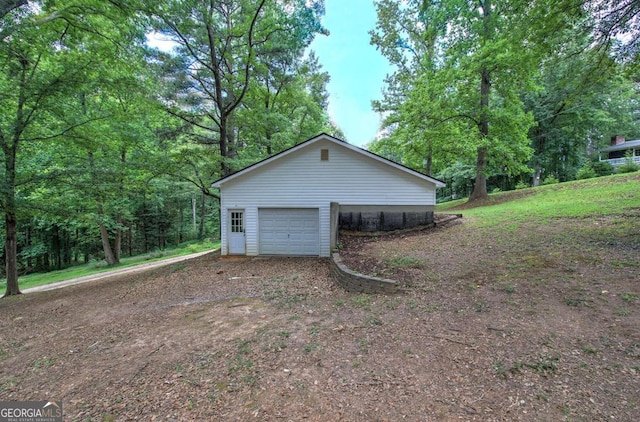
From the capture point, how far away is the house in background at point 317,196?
10203 mm

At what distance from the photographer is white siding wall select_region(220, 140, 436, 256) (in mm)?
10195

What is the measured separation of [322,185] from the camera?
1041 centimetres

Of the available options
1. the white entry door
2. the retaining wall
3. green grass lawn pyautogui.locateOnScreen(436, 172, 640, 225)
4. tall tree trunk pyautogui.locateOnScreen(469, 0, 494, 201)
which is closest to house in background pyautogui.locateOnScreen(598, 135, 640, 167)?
green grass lawn pyautogui.locateOnScreen(436, 172, 640, 225)

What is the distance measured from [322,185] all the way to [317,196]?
1.52ft

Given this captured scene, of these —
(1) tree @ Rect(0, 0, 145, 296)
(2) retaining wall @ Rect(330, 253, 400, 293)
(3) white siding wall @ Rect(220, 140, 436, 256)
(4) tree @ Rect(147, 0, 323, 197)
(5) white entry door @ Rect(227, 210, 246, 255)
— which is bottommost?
(2) retaining wall @ Rect(330, 253, 400, 293)

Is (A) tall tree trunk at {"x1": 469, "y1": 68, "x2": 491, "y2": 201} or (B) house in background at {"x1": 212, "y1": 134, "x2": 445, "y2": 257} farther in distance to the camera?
(A) tall tree trunk at {"x1": 469, "y1": 68, "x2": 491, "y2": 201}

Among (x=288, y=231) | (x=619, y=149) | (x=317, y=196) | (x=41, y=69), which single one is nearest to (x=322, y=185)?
(x=317, y=196)

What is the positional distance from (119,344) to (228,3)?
13.9 meters

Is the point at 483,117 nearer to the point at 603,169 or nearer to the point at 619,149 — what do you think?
the point at 603,169

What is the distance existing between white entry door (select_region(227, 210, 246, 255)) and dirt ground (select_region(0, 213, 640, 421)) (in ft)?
14.2

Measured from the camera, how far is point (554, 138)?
76.1ft

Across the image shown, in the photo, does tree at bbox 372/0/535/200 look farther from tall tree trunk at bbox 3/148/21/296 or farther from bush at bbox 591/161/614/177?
tall tree trunk at bbox 3/148/21/296

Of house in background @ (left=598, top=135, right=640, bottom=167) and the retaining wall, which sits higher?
house in background @ (left=598, top=135, right=640, bottom=167)

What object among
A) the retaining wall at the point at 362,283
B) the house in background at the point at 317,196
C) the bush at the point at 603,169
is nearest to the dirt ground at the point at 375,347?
the retaining wall at the point at 362,283
